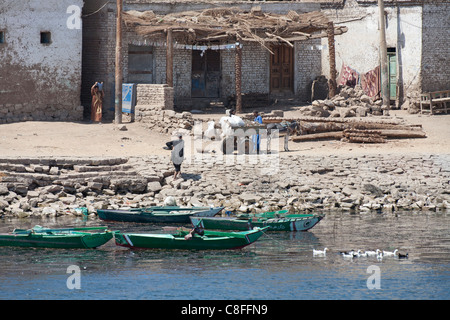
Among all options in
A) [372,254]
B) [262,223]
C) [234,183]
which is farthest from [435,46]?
[372,254]

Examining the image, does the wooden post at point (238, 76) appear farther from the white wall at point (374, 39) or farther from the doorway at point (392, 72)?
the doorway at point (392, 72)

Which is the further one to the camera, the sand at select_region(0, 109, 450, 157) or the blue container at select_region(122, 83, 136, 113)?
the blue container at select_region(122, 83, 136, 113)

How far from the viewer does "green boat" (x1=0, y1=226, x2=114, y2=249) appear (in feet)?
51.6

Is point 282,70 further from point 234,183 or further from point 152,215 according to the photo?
point 152,215

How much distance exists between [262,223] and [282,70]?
1481cm

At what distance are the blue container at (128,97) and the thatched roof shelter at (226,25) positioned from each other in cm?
193

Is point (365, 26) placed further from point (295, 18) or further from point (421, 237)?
point (421, 237)

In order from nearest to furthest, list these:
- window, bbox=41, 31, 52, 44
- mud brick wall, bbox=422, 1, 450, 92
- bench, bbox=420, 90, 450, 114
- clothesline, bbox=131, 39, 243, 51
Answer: window, bbox=41, 31, 52, 44 < clothesline, bbox=131, 39, 243, 51 < bench, bbox=420, 90, 450, 114 < mud brick wall, bbox=422, 1, 450, 92

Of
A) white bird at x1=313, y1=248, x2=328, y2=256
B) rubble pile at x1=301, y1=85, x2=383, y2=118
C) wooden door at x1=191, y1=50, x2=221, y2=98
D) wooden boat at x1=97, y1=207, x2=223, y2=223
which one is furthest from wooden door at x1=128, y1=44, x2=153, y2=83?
white bird at x1=313, y1=248, x2=328, y2=256

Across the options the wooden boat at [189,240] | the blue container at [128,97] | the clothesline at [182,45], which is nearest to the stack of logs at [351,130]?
the clothesline at [182,45]

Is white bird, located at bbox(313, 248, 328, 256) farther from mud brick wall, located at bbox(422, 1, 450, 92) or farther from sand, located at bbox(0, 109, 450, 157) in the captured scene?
mud brick wall, located at bbox(422, 1, 450, 92)

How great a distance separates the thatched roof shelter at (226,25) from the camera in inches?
1053

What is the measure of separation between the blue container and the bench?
1034 cm
